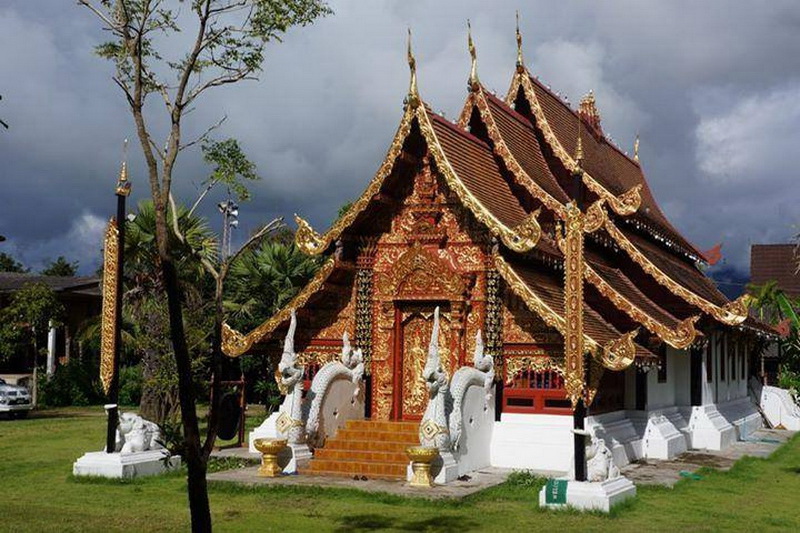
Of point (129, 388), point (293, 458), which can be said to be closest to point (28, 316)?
point (129, 388)

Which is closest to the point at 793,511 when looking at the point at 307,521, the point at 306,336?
the point at 307,521

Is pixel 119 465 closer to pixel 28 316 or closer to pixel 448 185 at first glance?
pixel 448 185

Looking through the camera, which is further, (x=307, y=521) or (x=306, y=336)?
(x=306, y=336)

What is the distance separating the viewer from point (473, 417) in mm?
13867

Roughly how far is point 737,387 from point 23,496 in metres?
17.1

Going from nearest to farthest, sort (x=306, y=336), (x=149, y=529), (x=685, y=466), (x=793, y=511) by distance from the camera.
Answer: (x=149, y=529), (x=793, y=511), (x=685, y=466), (x=306, y=336)

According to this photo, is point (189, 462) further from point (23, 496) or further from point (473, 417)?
point (473, 417)

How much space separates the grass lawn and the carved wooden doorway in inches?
106

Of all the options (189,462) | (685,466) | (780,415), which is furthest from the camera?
(780,415)

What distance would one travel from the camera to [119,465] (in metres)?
13.0

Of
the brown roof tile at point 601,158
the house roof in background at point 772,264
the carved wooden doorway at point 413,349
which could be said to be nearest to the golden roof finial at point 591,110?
the brown roof tile at point 601,158

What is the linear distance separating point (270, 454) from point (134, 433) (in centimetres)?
194

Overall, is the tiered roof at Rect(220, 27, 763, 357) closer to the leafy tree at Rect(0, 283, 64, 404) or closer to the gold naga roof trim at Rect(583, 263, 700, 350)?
the gold naga roof trim at Rect(583, 263, 700, 350)

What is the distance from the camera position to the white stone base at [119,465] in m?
13.0
